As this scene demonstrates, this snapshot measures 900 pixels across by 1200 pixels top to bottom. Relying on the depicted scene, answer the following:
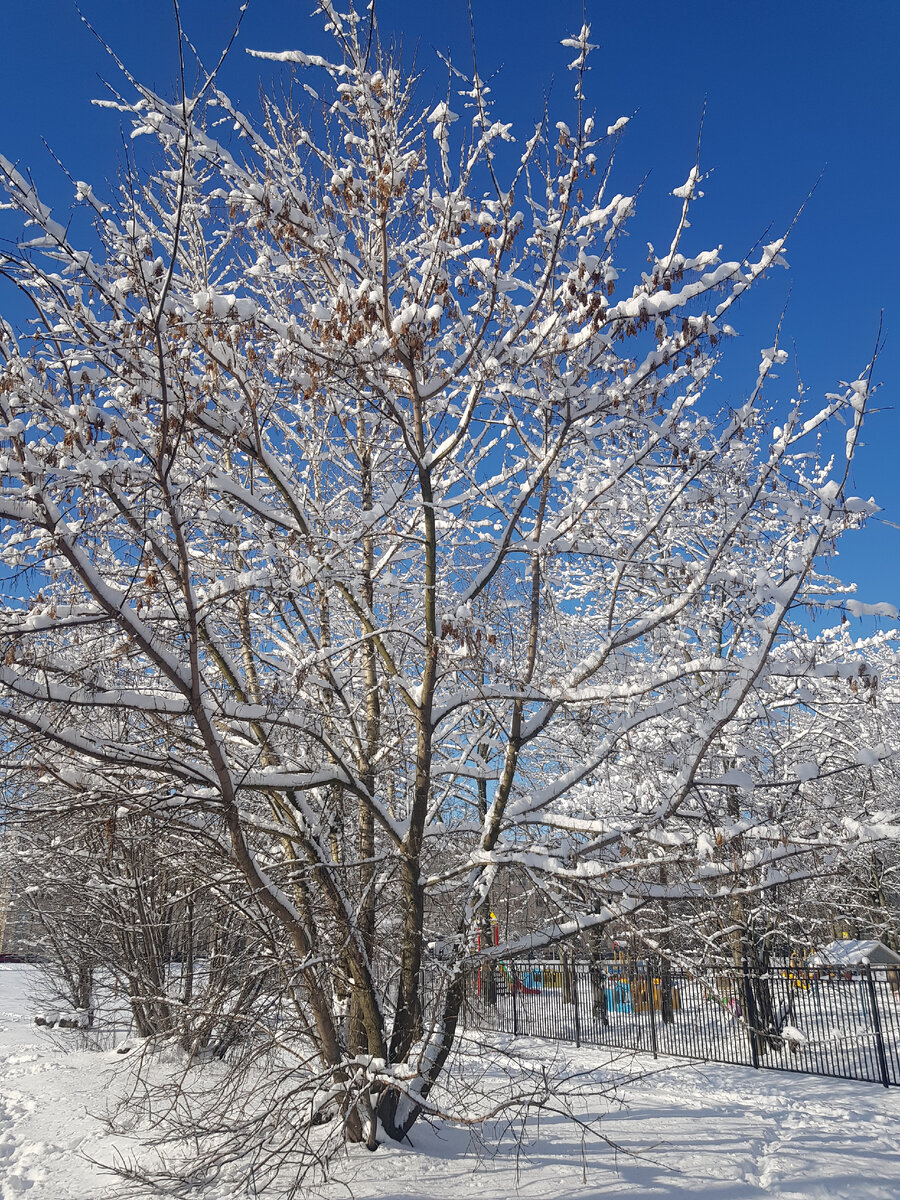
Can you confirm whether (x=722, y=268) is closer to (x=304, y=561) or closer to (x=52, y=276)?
(x=304, y=561)

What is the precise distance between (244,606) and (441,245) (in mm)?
2630

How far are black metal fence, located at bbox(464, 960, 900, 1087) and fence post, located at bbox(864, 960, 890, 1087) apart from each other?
0.05 ft

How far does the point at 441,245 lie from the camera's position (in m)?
4.69

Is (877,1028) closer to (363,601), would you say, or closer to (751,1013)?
(751,1013)

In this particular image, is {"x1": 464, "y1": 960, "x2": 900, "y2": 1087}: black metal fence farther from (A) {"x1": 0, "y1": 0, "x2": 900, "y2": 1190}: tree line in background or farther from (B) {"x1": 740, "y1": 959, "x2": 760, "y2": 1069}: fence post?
(A) {"x1": 0, "y1": 0, "x2": 900, "y2": 1190}: tree line in background

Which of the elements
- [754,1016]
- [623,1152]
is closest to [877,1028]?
[754,1016]

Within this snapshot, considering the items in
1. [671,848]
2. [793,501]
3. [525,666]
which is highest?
[793,501]

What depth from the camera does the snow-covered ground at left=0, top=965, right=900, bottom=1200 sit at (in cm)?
522

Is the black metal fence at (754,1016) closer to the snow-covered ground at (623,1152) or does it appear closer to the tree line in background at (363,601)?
the snow-covered ground at (623,1152)

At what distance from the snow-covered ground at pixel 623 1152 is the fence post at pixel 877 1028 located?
29 cm

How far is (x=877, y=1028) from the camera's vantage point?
1010cm

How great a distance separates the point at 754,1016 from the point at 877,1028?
159 cm

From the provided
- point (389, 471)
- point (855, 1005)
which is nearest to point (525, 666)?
point (389, 471)

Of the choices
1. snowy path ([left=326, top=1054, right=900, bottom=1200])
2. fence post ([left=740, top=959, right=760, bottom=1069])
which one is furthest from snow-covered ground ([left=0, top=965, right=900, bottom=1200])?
fence post ([left=740, top=959, right=760, bottom=1069])
